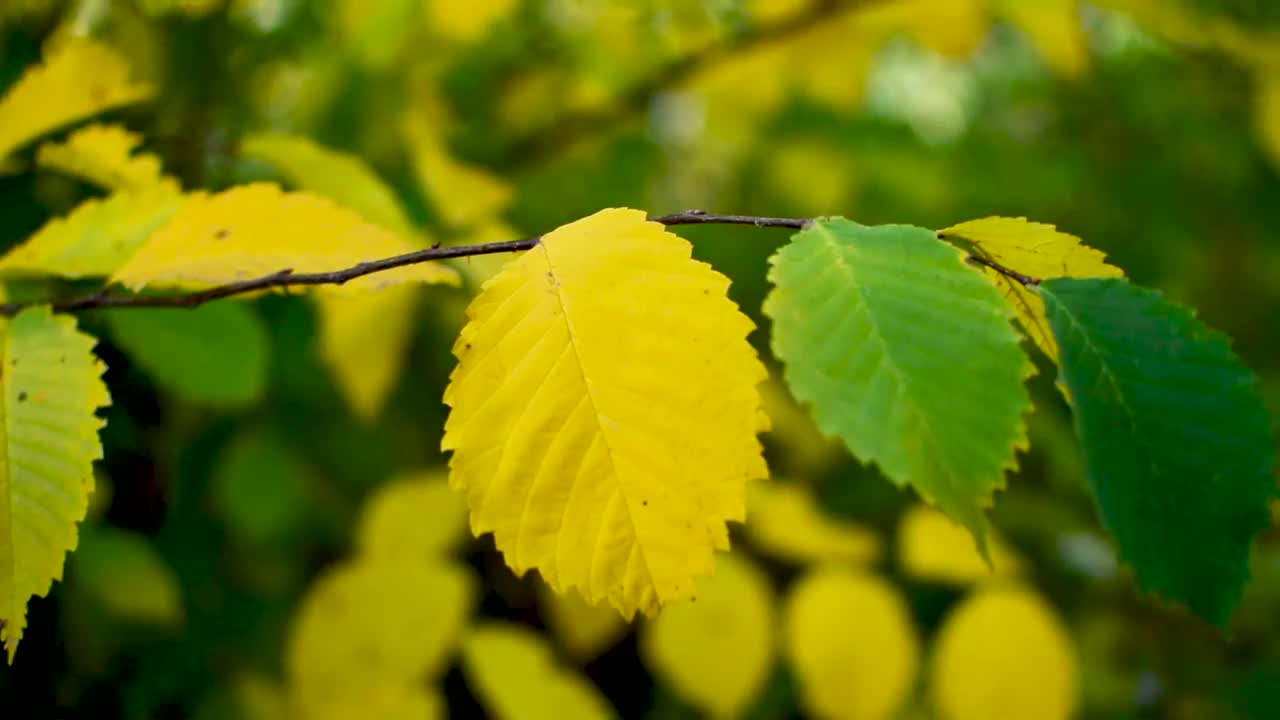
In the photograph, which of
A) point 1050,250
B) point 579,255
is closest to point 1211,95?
point 1050,250

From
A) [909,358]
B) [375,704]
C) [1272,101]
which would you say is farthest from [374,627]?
[1272,101]

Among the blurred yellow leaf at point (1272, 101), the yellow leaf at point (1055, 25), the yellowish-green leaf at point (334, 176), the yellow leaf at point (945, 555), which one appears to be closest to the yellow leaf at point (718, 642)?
the yellow leaf at point (945, 555)

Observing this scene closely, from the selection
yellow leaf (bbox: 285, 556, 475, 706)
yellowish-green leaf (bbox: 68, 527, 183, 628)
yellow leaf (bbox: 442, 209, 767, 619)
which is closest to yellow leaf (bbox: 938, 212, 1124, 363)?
yellow leaf (bbox: 442, 209, 767, 619)

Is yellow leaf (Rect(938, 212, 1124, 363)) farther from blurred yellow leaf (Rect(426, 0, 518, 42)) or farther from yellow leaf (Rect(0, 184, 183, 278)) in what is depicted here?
blurred yellow leaf (Rect(426, 0, 518, 42))

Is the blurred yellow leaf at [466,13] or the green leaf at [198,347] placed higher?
the blurred yellow leaf at [466,13]

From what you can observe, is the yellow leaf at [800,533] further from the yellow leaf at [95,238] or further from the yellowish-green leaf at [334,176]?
the yellow leaf at [95,238]

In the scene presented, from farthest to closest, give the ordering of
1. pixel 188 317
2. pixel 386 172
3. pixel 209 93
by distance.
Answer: pixel 386 172, pixel 209 93, pixel 188 317

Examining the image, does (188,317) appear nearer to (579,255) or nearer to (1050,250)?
(579,255)
